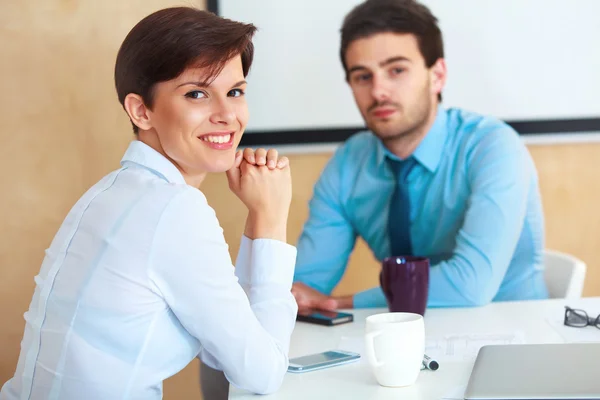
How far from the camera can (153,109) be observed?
1.20 metres

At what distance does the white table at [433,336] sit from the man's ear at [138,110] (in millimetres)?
453

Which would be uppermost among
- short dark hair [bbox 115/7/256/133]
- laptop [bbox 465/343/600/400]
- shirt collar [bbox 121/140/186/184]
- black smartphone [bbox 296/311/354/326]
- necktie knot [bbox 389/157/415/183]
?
short dark hair [bbox 115/7/256/133]

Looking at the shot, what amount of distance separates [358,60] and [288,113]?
1.18 feet

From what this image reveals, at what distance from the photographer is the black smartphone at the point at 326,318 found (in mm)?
1424

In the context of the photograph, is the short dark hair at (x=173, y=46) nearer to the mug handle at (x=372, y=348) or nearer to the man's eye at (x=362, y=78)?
the mug handle at (x=372, y=348)

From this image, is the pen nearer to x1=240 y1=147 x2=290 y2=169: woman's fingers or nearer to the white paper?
the white paper

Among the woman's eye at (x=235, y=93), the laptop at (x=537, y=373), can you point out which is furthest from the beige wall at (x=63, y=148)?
the laptop at (x=537, y=373)

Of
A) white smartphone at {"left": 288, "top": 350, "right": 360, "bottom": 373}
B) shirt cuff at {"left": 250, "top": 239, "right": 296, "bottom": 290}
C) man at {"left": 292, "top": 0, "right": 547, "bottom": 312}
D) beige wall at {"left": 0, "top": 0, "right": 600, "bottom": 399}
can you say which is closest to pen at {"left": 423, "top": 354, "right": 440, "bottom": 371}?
white smartphone at {"left": 288, "top": 350, "right": 360, "bottom": 373}

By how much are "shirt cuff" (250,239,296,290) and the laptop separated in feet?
1.09

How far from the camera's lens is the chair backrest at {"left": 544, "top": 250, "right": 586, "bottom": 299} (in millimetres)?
1745

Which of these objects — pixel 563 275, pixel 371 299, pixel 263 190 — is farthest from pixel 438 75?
pixel 263 190

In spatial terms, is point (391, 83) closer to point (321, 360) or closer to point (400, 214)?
point (400, 214)

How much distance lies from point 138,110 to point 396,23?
3.50 ft

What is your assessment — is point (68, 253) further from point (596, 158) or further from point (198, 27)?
point (596, 158)
